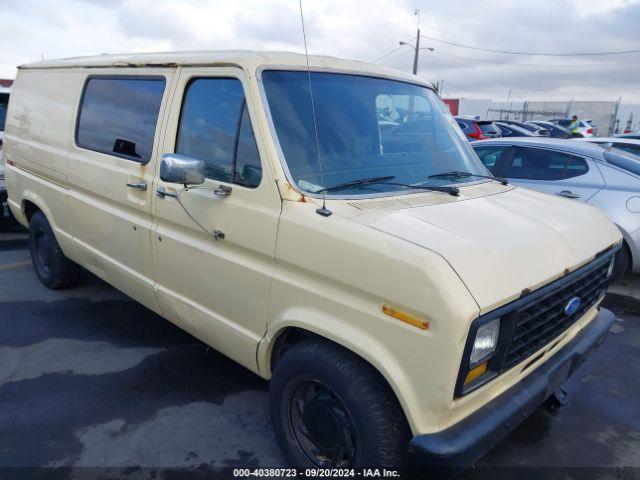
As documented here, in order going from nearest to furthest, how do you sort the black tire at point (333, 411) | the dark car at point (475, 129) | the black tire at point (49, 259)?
the black tire at point (333, 411) → the black tire at point (49, 259) → the dark car at point (475, 129)

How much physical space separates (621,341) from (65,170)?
197 inches

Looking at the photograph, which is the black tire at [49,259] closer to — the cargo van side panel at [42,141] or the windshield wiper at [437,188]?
the cargo van side panel at [42,141]

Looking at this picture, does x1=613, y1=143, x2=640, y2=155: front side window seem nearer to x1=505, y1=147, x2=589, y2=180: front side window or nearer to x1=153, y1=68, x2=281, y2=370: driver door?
x1=505, y1=147, x2=589, y2=180: front side window

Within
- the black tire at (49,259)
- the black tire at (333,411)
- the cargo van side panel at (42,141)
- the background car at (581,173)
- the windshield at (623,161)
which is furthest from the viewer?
the windshield at (623,161)

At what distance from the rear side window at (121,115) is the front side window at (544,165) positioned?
454cm

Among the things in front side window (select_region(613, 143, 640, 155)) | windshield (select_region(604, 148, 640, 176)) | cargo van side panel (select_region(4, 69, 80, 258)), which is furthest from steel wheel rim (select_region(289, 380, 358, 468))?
front side window (select_region(613, 143, 640, 155))

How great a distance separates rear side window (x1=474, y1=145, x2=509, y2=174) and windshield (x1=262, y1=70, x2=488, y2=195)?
3.12 m

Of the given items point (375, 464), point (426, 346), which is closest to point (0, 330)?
point (375, 464)

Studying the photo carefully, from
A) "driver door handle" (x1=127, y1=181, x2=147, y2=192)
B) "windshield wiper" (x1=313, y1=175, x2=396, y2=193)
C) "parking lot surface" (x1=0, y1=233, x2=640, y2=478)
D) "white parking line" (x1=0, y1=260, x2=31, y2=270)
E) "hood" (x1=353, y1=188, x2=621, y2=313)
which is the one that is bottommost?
"white parking line" (x1=0, y1=260, x2=31, y2=270)

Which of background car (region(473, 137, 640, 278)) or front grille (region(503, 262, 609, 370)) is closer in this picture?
front grille (region(503, 262, 609, 370))

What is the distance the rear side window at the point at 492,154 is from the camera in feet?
20.9

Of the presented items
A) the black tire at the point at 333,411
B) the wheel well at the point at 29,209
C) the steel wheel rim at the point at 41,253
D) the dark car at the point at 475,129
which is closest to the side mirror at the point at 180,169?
the black tire at the point at 333,411

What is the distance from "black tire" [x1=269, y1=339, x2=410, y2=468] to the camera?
2111 millimetres

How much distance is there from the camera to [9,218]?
7348 mm
